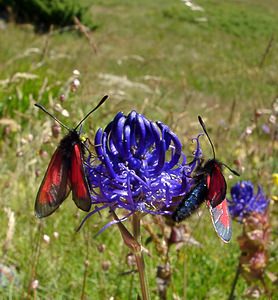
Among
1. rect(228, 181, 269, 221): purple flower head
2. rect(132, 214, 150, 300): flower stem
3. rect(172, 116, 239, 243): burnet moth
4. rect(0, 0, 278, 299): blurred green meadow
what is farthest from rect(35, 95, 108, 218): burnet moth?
rect(228, 181, 269, 221): purple flower head

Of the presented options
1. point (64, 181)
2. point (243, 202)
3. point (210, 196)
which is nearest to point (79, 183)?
point (64, 181)

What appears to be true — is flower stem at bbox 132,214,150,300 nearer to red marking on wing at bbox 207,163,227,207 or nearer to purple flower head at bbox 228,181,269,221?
red marking on wing at bbox 207,163,227,207

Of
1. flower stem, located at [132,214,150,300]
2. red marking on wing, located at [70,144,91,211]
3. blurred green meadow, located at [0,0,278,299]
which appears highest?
red marking on wing, located at [70,144,91,211]

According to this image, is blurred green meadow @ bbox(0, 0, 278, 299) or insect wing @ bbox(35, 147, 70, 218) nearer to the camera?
insect wing @ bbox(35, 147, 70, 218)

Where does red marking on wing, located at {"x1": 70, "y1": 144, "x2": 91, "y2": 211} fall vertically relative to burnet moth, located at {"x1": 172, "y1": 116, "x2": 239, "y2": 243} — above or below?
above

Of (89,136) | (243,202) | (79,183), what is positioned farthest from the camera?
(89,136)

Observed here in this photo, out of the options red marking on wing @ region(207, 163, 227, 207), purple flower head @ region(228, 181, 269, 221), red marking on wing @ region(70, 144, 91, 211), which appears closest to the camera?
red marking on wing @ region(70, 144, 91, 211)

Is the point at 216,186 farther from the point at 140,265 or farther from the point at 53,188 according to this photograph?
the point at 53,188
